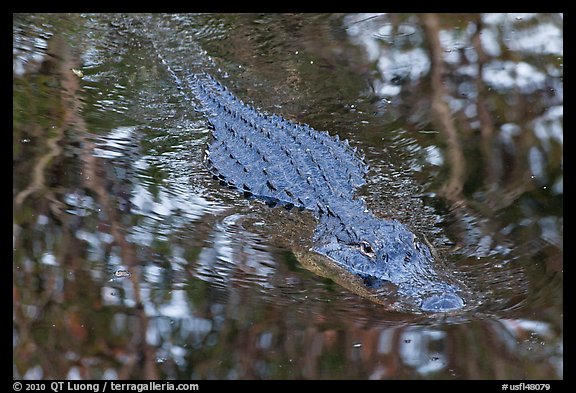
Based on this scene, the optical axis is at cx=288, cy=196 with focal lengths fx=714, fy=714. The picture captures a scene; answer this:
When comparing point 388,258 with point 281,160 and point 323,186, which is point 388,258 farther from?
point 281,160

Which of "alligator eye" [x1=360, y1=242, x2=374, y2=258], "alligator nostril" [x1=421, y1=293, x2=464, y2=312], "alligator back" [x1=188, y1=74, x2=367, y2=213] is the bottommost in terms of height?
"alligator nostril" [x1=421, y1=293, x2=464, y2=312]

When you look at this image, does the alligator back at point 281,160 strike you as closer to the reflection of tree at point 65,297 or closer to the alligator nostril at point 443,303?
the reflection of tree at point 65,297

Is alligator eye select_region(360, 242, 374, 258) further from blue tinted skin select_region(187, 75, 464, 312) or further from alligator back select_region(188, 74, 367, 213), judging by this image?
alligator back select_region(188, 74, 367, 213)

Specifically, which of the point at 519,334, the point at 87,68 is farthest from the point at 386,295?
the point at 87,68

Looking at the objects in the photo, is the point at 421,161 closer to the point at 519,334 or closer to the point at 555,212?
the point at 555,212

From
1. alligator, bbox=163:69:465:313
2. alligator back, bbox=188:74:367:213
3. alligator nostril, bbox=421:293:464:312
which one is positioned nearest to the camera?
alligator nostril, bbox=421:293:464:312

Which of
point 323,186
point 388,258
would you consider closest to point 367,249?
point 388,258

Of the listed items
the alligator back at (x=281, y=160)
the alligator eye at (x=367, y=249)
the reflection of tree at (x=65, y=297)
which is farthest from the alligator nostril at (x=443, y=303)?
the reflection of tree at (x=65, y=297)

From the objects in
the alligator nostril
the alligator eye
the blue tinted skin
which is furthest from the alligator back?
the alligator nostril
